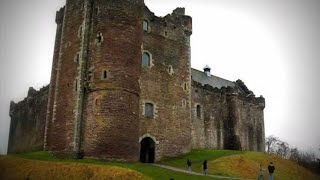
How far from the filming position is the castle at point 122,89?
121ft

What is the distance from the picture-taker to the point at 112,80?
37719 millimetres

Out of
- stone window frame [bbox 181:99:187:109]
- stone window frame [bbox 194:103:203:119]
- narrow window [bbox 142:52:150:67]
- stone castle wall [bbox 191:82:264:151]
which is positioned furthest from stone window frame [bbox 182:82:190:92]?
stone window frame [bbox 194:103:203:119]

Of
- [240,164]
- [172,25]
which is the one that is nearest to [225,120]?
[172,25]

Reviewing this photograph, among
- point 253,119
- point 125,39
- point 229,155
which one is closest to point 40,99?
point 125,39

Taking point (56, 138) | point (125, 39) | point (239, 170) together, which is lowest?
point (239, 170)

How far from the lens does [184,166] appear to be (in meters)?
39.9

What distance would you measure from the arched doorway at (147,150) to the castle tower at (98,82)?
15.0 feet

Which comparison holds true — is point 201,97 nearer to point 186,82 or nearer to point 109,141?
point 186,82

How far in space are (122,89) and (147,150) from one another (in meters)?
8.02

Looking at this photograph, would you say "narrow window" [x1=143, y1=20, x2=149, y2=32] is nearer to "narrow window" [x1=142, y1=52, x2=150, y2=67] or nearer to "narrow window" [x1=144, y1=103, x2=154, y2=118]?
"narrow window" [x1=142, y1=52, x2=150, y2=67]

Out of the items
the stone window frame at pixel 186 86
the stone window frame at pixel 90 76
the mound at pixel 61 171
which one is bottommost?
the mound at pixel 61 171

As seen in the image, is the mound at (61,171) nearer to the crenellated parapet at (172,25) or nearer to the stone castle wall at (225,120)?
the crenellated parapet at (172,25)

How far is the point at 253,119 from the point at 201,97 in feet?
36.4

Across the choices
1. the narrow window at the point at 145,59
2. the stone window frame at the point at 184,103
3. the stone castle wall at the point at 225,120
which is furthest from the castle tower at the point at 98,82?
the stone castle wall at the point at 225,120
